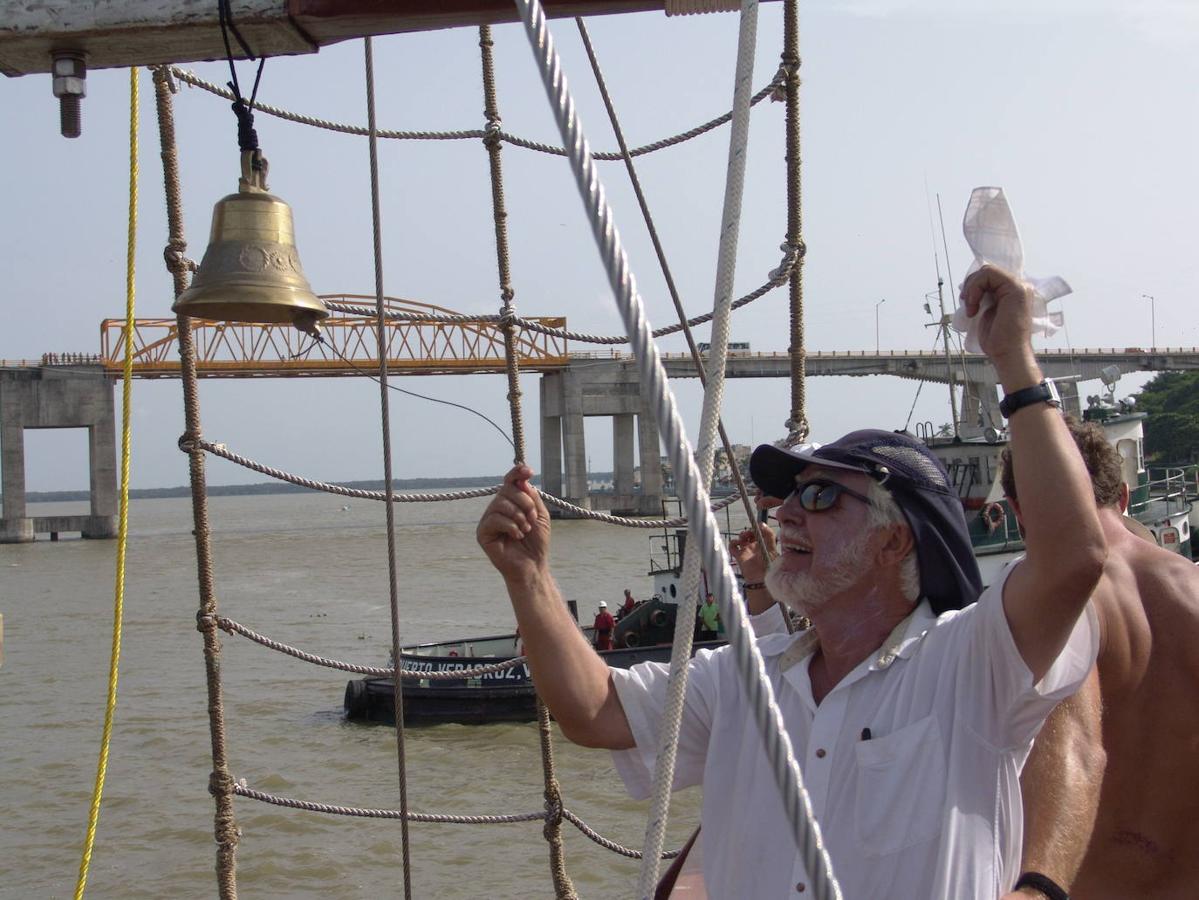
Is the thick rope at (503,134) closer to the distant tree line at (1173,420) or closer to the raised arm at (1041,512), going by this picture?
the raised arm at (1041,512)

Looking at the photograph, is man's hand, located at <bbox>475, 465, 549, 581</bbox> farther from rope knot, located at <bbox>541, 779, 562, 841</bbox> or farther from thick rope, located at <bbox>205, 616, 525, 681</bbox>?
rope knot, located at <bbox>541, 779, 562, 841</bbox>

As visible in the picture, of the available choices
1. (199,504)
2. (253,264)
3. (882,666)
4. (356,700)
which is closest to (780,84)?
(253,264)

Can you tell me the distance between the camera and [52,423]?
56250mm

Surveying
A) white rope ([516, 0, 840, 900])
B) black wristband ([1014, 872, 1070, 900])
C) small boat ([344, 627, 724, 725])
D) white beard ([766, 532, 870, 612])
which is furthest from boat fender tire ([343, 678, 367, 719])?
white rope ([516, 0, 840, 900])

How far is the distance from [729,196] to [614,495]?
65.4 metres

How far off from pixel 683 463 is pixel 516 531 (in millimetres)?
827

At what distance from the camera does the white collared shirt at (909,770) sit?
1.73m

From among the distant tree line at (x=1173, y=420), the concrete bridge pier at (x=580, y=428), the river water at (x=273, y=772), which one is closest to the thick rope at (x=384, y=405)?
the river water at (x=273, y=772)

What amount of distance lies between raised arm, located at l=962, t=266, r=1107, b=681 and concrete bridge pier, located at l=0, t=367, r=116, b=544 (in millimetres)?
57529

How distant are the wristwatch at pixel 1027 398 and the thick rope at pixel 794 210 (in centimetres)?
195

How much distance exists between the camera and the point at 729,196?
181 centimetres

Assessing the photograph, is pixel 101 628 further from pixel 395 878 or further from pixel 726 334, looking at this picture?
pixel 726 334

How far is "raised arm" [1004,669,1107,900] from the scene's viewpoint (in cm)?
189

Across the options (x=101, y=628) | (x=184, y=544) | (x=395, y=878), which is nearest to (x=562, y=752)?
(x=395, y=878)
